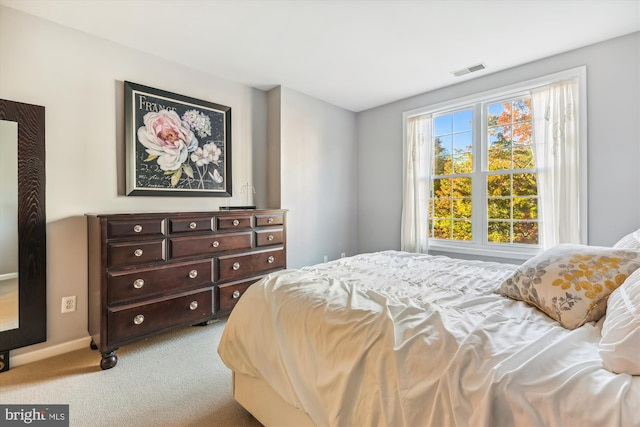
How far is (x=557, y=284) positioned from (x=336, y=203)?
10.4 ft

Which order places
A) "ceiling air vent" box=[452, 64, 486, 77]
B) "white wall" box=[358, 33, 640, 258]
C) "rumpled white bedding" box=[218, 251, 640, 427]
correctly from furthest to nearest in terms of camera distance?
"ceiling air vent" box=[452, 64, 486, 77], "white wall" box=[358, 33, 640, 258], "rumpled white bedding" box=[218, 251, 640, 427]

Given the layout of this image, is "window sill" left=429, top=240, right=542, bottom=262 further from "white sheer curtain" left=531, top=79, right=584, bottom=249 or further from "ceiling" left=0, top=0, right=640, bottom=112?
"ceiling" left=0, top=0, right=640, bottom=112

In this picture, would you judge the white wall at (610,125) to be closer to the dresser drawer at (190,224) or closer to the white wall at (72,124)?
the dresser drawer at (190,224)

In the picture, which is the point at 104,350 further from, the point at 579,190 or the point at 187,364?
the point at 579,190

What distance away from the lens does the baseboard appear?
81.9 inches

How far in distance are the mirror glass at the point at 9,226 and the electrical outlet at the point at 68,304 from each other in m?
0.25

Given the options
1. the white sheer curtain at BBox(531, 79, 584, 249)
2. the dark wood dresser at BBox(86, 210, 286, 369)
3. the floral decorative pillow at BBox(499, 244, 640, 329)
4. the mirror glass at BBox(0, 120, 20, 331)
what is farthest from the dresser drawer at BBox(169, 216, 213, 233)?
the white sheer curtain at BBox(531, 79, 584, 249)

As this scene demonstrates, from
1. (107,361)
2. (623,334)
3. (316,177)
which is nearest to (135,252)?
(107,361)

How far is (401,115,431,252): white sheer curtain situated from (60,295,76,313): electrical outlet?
3.47m

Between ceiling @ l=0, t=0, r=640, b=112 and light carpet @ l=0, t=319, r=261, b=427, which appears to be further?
ceiling @ l=0, t=0, r=640, b=112

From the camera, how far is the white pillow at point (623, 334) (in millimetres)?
721

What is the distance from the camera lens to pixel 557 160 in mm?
2838

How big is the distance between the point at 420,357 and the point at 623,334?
53 centimetres

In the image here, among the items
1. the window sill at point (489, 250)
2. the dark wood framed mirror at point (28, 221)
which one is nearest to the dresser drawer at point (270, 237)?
the dark wood framed mirror at point (28, 221)
